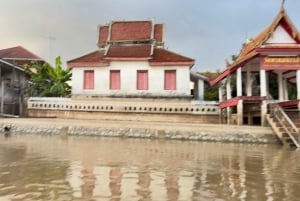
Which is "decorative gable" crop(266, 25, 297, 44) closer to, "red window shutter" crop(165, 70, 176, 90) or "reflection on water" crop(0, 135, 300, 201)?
"reflection on water" crop(0, 135, 300, 201)

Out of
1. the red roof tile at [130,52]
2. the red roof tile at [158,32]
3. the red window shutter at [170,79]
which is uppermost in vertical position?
the red roof tile at [158,32]

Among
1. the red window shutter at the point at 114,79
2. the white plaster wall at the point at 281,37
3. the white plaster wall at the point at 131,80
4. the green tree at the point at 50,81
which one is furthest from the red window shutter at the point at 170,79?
the white plaster wall at the point at 281,37

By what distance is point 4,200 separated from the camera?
6.21 meters

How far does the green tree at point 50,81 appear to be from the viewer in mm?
29436

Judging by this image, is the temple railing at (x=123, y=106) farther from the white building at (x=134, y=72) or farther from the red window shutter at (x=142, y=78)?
the red window shutter at (x=142, y=78)

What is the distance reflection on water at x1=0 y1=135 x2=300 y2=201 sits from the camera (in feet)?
22.3

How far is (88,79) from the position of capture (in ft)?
91.9

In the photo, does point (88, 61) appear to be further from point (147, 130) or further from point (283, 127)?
point (283, 127)

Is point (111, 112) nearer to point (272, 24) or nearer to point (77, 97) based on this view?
point (77, 97)

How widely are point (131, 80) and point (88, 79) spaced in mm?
3055

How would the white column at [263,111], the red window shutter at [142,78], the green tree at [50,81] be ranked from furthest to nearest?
1. the green tree at [50,81]
2. the red window shutter at [142,78]
3. the white column at [263,111]

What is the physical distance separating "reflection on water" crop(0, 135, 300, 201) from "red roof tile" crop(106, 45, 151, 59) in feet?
45.1

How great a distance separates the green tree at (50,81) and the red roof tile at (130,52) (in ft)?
13.4

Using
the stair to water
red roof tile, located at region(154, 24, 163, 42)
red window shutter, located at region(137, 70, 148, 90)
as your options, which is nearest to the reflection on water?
the stair to water
